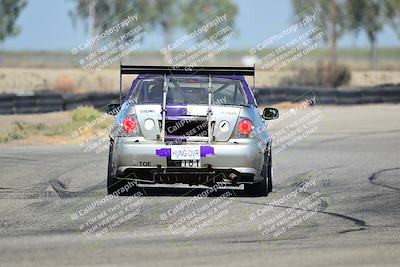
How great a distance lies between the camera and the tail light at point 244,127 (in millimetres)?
10898

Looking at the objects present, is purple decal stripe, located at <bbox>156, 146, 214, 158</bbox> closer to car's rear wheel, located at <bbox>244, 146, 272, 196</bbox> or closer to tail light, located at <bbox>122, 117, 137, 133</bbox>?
tail light, located at <bbox>122, 117, 137, 133</bbox>

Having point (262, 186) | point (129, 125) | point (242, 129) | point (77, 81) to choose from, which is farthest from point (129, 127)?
point (77, 81)

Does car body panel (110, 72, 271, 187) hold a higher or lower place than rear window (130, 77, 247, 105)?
lower

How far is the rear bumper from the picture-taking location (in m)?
10.7

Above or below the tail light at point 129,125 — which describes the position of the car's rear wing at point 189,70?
above

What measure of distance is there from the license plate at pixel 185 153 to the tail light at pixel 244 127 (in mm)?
524

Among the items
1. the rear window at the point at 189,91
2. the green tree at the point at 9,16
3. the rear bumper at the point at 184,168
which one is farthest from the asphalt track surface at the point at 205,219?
the green tree at the point at 9,16

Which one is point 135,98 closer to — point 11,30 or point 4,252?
point 4,252

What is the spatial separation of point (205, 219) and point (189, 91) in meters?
2.54

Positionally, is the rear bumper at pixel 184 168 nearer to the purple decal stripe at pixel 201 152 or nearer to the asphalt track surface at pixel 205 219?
the purple decal stripe at pixel 201 152

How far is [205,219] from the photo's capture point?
9.40 m

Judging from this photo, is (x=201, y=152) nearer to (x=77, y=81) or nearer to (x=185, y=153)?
(x=185, y=153)

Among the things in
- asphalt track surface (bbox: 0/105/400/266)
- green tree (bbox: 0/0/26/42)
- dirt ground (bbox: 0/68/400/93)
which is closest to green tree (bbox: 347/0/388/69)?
dirt ground (bbox: 0/68/400/93)

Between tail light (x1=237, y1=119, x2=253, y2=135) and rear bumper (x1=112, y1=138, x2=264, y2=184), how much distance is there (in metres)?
0.10
